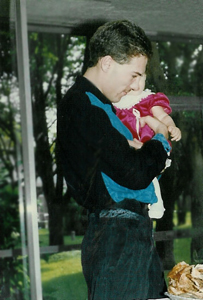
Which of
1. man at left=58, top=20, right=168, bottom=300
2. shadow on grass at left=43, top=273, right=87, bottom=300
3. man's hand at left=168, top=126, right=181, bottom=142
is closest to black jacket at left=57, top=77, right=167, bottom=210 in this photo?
man at left=58, top=20, right=168, bottom=300

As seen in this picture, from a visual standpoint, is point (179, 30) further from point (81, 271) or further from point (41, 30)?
point (81, 271)

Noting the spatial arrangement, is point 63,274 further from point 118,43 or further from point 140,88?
point 118,43

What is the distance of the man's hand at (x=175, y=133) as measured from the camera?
1.78 m

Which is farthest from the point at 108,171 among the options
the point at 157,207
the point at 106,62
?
the point at 106,62

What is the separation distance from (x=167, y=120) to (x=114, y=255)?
546 millimetres

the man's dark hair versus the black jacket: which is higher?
the man's dark hair

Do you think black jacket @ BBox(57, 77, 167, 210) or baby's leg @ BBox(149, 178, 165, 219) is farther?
baby's leg @ BBox(149, 178, 165, 219)

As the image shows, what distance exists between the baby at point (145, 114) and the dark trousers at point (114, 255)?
0.13 meters

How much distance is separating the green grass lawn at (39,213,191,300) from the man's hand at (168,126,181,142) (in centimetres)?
52

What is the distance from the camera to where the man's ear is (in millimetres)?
1704

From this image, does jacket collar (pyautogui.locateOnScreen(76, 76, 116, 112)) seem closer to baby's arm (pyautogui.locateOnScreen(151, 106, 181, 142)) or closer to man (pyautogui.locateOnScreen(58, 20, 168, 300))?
man (pyautogui.locateOnScreen(58, 20, 168, 300))

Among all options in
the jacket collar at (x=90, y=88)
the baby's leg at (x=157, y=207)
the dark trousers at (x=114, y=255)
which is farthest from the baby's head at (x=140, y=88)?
the dark trousers at (x=114, y=255)

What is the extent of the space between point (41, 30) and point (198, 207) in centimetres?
91

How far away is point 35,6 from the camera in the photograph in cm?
175
